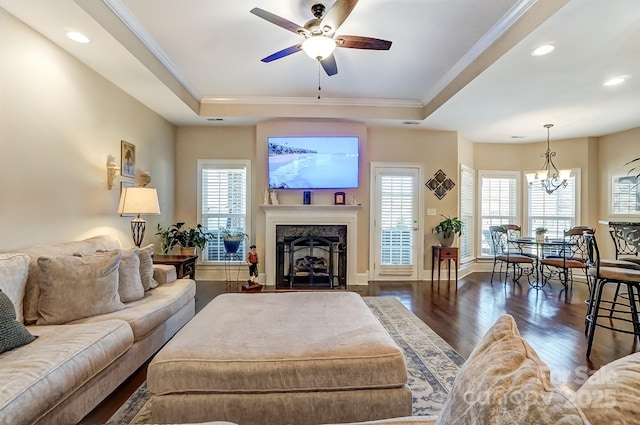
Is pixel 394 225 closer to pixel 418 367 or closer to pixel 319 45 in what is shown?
pixel 418 367

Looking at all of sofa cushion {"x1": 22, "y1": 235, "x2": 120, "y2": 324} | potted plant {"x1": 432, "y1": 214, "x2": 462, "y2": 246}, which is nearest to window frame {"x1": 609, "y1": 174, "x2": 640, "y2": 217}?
potted plant {"x1": 432, "y1": 214, "x2": 462, "y2": 246}

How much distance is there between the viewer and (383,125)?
548 centimetres

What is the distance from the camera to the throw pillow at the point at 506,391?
589 millimetres

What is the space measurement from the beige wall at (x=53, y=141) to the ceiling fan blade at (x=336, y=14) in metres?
2.15

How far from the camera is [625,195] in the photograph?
5.52 metres

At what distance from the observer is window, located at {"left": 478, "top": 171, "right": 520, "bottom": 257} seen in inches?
255

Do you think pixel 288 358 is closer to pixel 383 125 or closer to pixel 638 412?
pixel 638 412

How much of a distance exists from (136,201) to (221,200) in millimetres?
2157

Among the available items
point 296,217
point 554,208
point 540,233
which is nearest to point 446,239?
point 540,233

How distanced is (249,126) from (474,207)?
465 centimetres

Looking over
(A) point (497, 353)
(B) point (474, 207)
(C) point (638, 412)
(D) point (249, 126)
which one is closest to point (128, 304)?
(A) point (497, 353)

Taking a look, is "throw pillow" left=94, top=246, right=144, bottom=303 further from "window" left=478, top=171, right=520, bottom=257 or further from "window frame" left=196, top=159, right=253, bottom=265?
"window" left=478, top=171, right=520, bottom=257

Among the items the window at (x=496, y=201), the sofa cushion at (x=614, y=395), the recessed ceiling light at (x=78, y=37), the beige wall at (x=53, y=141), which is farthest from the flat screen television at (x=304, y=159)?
the sofa cushion at (x=614, y=395)

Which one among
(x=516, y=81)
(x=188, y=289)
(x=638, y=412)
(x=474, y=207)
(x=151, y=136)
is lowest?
(x=188, y=289)
